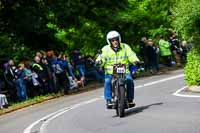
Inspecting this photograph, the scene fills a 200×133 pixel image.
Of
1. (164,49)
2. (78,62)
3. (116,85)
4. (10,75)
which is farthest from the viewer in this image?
(164,49)

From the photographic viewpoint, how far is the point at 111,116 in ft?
52.7

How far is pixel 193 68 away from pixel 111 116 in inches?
196

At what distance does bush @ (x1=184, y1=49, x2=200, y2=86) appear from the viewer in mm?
19844

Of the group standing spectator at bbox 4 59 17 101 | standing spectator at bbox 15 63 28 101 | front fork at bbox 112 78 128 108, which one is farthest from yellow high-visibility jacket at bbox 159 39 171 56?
front fork at bbox 112 78 128 108

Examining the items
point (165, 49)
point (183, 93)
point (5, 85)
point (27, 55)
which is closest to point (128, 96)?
point (183, 93)

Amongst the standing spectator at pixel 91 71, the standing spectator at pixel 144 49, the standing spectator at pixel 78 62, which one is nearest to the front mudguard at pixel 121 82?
the standing spectator at pixel 78 62

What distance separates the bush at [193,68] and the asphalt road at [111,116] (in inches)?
22.4

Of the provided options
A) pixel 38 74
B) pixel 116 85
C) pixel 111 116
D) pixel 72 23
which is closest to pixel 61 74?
pixel 38 74

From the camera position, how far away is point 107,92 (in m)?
16.2

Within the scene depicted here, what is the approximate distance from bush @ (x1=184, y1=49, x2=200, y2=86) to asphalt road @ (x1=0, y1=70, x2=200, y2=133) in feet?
1.86

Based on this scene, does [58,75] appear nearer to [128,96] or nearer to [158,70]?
[158,70]

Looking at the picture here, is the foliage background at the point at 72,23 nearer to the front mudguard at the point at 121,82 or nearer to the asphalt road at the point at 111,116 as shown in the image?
the asphalt road at the point at 111,116

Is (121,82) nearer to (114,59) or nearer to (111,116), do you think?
(114,59)

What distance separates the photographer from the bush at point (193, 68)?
65.1 feet
